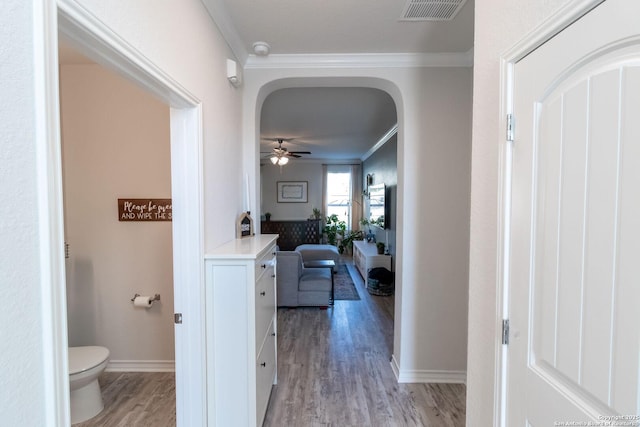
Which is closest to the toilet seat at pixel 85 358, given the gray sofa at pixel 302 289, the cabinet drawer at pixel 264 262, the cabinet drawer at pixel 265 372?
the cabinet drawer at pixel 265 372

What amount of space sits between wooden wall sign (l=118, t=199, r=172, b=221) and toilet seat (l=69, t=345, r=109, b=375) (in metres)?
1.01

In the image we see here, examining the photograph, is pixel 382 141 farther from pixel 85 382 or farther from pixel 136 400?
pixel 85 382

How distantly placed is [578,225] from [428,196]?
1.69 m

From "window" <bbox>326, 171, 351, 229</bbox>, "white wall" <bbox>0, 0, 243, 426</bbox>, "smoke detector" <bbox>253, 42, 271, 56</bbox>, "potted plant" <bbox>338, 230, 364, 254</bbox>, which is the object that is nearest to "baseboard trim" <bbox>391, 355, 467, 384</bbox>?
"white wall" <bbox>0, 0, 243, 426</bbox>

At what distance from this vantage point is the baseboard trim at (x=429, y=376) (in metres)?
2.45

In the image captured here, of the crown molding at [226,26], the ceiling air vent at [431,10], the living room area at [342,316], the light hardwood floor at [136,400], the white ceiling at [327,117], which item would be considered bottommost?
the light hardwood floor at [136,400]

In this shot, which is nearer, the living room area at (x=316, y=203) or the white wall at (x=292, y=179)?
the living room area at (x=316, y=203)

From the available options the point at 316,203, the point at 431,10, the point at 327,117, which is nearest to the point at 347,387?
the point at 431,10

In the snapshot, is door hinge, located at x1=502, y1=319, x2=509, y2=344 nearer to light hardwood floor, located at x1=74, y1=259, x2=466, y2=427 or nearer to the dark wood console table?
light hardwood floor, located at x1=74, y1=259, x2=466, y2=427

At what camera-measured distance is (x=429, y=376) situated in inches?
96.8

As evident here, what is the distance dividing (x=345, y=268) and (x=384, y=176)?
6.96ft

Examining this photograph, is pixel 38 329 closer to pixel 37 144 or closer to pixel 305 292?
pixel 37 144

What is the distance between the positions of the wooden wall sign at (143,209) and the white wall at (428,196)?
82 cm

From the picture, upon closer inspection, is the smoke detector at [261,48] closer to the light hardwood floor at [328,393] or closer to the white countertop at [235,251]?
the white countertop at [235,251]
